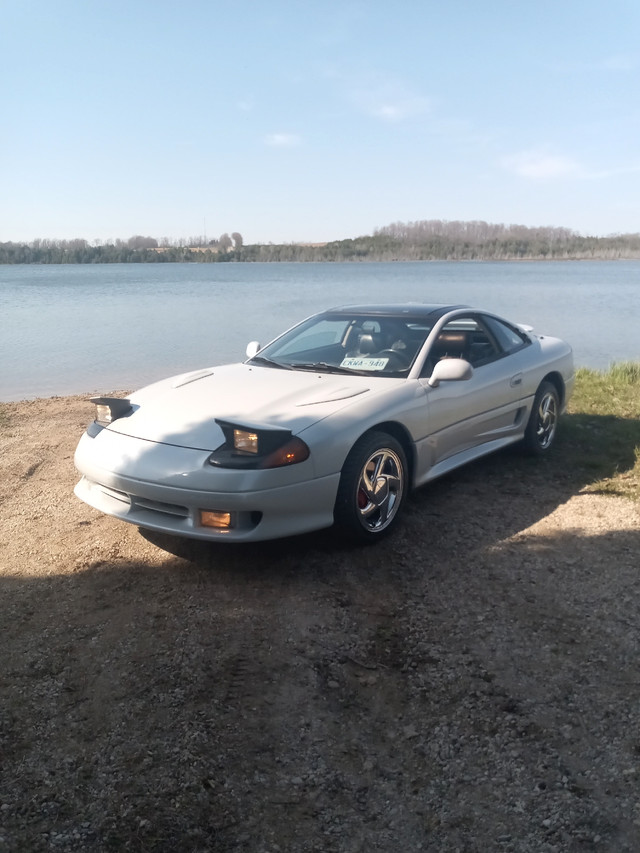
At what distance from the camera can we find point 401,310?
5852 mm

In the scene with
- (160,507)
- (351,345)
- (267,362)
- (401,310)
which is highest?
(401,310)

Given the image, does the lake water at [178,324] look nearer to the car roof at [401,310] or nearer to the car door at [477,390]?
the car roof at [401,310]

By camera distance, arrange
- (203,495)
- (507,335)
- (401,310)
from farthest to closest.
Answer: (507,335), (401,310), (203,495)

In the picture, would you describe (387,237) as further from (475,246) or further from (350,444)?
(350,444)

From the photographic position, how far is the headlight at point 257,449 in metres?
4.00

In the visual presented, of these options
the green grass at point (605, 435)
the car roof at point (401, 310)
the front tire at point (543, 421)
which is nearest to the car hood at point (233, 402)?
the car roof at point (401, 310)

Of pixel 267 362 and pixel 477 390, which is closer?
pixel 477 390

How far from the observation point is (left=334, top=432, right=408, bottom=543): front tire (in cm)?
431

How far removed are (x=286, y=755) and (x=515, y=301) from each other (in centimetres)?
3111

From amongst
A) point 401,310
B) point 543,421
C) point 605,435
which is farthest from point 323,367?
point 605,435

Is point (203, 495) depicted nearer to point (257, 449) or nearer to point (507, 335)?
point (257, 449)

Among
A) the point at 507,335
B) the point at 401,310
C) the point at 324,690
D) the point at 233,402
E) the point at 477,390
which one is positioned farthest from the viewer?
the point at 507,335

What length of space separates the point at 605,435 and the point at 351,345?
314cm

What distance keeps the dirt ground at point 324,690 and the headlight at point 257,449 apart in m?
0.69
